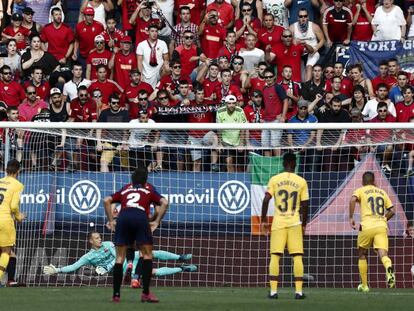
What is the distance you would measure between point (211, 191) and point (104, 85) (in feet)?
14.8

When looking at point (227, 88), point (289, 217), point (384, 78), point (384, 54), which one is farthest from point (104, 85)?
point (289, 217)

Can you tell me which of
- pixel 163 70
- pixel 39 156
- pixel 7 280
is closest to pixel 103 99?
pixel 163 70

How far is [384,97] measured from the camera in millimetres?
23969

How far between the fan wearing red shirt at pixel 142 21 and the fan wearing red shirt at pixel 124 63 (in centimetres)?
60

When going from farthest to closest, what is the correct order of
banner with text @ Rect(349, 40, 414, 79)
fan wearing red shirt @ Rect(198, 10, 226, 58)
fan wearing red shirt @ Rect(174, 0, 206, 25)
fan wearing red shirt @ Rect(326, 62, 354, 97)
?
1. fan wearing red shirt @ Rect(174, 0, 206, 25)
2. fan wearing red shirt @ Rect(198, 10, 226, 58)
3. banner with text @ Rect(349, 40, 414, 79)
4. fan wearing red shirt @ Rect(326, 62, 354, 97)

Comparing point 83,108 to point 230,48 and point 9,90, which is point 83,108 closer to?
point 9,90

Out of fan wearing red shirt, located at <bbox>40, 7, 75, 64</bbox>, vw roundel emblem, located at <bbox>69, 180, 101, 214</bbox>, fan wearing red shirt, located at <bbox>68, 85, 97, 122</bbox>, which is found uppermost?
fan wearing red shirt, located at <bbox>40, 7, 75, 64</bbox>

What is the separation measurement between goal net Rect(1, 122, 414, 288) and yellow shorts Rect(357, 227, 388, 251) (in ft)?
6.62

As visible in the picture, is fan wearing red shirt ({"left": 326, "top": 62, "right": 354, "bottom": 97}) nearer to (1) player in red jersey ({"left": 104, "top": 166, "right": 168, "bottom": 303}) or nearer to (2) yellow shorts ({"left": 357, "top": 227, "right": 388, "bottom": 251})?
(2) yellow shorts ({"left": 357, "top": 227, "right": 388, "bottom": 251})

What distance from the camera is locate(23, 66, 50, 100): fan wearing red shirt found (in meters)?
25.3

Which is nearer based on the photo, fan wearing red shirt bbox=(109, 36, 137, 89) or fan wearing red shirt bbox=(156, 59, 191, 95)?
fan wearing red shirt bbox=(156, 59, 191, 95)

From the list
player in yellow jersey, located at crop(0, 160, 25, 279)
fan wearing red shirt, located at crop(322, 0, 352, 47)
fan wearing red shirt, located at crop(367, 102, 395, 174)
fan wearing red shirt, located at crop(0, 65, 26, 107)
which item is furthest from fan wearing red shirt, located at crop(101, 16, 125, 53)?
player in yellow jersey, located at crop(0, 160, 25, 279)

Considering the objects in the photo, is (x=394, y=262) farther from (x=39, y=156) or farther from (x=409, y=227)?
(x=39, y=156)

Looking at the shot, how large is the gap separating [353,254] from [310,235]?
809mm
